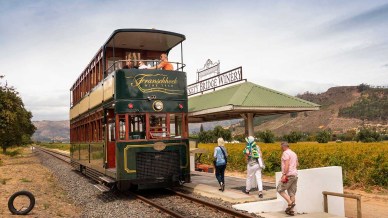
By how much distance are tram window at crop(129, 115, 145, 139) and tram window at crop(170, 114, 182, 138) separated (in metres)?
0.92

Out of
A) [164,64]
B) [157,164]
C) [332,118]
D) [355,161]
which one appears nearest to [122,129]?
[157,164]

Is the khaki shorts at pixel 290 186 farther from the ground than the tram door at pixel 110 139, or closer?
closer

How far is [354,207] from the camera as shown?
35.9 feet

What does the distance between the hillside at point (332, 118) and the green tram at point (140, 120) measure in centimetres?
12443

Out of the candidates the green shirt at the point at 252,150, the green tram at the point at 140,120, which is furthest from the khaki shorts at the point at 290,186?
the green tram at the point at 140,120

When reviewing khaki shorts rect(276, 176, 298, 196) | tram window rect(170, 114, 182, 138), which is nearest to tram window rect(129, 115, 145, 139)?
tram window rect(170, 114, 182, 138)

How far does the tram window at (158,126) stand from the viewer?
11617 mm

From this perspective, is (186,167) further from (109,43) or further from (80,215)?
(109,43)

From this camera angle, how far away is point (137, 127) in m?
11.6

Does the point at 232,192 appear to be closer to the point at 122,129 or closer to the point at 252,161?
the point at 252,161

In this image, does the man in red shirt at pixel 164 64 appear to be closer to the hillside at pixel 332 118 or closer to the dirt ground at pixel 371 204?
the dirt ground at pixel 371 204

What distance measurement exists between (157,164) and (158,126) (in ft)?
3.90

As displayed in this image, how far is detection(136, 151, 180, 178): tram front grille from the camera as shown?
36.8ft

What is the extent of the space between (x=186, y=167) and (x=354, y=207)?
5.10 m
